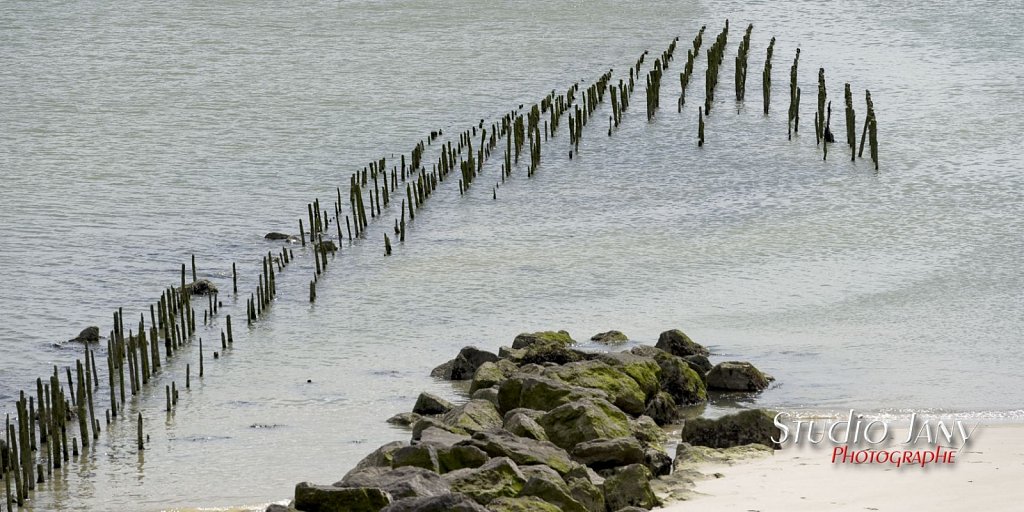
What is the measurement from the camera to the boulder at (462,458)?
9.98m

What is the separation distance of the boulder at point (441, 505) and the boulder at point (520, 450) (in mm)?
1589

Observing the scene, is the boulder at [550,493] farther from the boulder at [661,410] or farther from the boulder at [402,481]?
the boulder at [661,410]

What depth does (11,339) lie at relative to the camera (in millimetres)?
16547

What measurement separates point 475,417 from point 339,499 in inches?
104

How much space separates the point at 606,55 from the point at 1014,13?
48.5 ft

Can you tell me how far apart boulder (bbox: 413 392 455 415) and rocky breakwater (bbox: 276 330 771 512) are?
0.04 ft

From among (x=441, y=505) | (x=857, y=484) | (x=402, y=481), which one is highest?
(x=441, y=505)

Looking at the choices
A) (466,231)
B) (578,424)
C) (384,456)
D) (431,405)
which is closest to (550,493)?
(384,456)

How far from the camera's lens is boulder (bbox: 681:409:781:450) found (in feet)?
37.3

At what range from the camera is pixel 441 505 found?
27.1 ft

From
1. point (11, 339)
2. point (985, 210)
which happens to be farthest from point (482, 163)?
point (11, 339)

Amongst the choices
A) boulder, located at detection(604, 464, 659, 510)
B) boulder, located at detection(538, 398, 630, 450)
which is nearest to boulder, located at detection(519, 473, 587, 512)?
boulder, located at detection(604, 464, 659, 510)

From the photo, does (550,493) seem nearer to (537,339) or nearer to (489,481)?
(489,481)

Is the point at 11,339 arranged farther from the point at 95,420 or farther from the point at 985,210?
the point at 985,210
